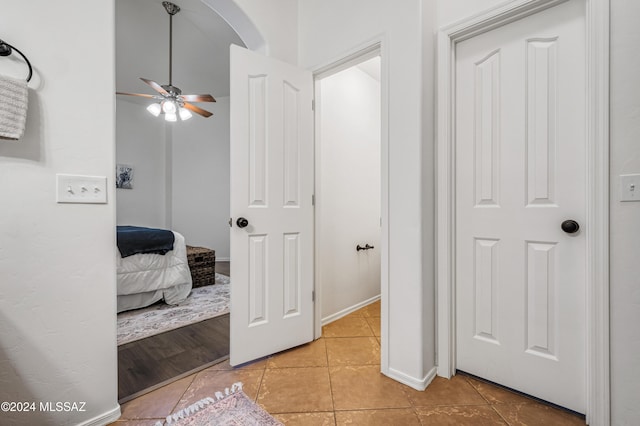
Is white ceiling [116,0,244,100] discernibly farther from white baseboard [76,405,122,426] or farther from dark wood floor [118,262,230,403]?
white baseboard [76,405,122,426]

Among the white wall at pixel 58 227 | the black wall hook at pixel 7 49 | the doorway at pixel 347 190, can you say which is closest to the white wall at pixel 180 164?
the doorway at pixel 347 190

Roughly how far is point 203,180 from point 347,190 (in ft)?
13.1

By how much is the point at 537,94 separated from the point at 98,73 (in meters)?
2.06

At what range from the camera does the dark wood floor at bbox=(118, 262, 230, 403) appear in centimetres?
158

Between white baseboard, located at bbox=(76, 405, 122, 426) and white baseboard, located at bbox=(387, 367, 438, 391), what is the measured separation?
1374 mm

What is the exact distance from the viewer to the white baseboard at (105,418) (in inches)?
48.4

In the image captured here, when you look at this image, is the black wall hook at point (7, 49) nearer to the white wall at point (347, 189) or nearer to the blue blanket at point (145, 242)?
the white wall at point (347, 189)

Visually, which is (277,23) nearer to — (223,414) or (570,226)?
(570,226)

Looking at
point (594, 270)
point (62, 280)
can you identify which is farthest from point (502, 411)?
point (62, 280)

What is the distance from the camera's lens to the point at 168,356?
1.86m

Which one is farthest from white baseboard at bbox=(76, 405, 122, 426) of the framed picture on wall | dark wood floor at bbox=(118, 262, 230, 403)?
the framed picture on wall

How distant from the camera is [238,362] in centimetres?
171

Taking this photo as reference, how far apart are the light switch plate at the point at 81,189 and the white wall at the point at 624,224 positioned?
2167mm

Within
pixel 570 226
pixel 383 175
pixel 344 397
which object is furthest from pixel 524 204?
pixel 344 397
